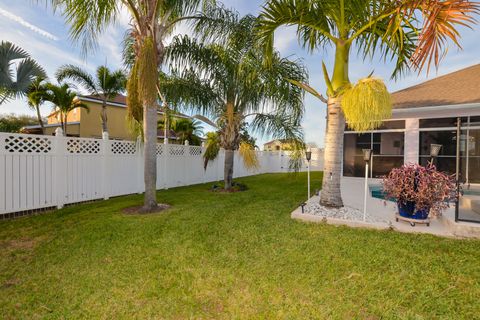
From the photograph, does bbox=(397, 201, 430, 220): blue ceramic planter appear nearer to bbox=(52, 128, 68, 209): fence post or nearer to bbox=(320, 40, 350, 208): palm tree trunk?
bbox=(320, 40, 350, 208): palm tree trunk

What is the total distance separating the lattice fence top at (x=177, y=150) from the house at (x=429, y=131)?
832cm

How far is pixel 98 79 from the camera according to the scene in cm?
1436

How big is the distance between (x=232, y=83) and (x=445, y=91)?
925 cm

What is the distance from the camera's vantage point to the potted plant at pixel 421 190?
4492 mm

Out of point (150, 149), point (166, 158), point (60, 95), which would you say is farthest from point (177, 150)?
point (60, 95)

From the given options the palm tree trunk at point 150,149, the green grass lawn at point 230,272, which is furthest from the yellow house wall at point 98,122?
the green grass lawn at point 230,272

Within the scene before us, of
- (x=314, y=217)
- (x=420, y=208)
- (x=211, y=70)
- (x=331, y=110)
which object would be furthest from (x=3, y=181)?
(x=420, y=208)

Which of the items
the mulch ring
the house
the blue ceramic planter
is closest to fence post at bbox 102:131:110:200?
the mulch ring

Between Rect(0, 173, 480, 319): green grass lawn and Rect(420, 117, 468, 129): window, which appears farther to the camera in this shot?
Rect(420, 117, 468, 129): window

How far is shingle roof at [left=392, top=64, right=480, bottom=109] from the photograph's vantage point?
361 inches

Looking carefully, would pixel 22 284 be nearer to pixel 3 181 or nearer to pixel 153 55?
pixel 3 181

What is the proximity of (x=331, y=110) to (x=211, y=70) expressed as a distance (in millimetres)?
4484

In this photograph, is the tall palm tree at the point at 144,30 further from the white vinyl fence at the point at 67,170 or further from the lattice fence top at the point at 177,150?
the lattice fence top at the point at 177,150

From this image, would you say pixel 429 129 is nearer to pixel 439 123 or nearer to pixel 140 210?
pixel 439 123
